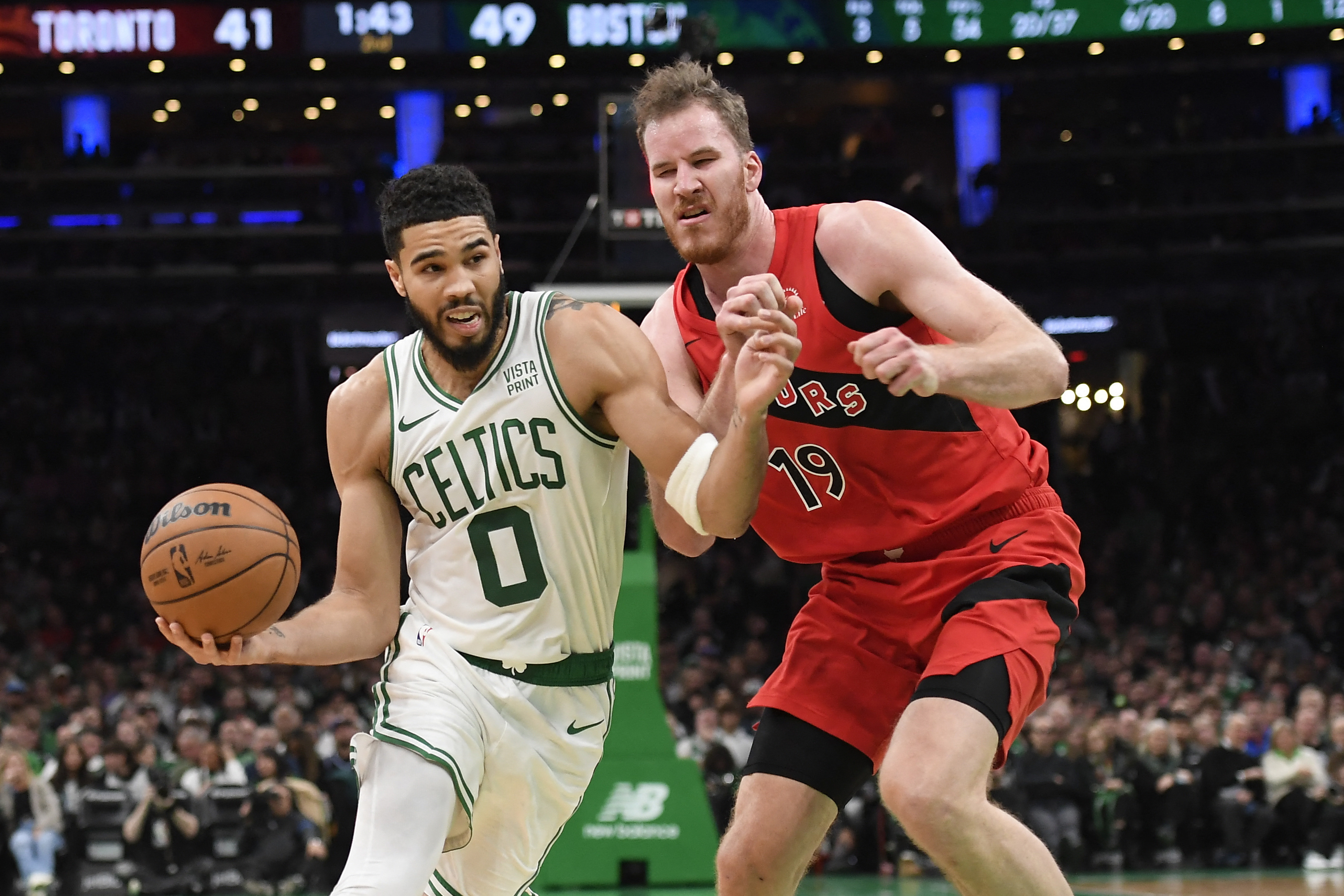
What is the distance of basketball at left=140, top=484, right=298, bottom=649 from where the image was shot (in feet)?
12.2

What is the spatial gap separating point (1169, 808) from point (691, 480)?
1033 cm

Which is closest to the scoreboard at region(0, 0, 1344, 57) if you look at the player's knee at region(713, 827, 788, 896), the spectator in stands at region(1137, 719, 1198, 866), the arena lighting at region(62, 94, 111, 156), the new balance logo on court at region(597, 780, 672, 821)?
the arena lighting at region(62, 94, 111, 156)

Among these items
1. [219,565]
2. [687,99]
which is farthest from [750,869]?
[687,99]

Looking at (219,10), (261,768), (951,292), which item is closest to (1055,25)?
(219,10)

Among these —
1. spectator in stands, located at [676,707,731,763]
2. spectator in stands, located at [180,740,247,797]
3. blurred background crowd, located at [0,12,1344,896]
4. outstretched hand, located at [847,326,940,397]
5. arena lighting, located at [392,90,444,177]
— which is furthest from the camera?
arena lighting, located at [392,90,444,177]

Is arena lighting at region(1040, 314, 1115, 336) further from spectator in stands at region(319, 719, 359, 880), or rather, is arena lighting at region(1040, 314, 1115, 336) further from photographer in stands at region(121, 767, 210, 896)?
photographer in stands at region(121, 767, 210, 896)

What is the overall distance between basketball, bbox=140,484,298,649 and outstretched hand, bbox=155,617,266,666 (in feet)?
0.05

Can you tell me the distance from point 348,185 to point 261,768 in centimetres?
1270

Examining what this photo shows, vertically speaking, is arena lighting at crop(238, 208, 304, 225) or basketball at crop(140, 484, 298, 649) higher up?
arena lighting at crop(238, 208, 304, 225)

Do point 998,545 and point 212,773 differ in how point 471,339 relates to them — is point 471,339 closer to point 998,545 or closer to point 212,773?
point 998,545

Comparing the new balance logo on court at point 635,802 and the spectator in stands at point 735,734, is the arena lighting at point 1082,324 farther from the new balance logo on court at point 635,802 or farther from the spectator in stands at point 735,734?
Answer: the new balance logo on court at point 635,802

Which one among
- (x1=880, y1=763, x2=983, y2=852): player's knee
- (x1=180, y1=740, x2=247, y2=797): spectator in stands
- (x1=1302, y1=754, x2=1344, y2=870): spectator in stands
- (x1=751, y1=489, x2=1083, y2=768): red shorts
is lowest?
(x1=1302, y1=754, x2=1344, y2=870): spectator in stands

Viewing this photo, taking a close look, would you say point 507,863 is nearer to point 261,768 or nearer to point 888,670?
point 888,670

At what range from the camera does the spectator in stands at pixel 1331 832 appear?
39.2ft
